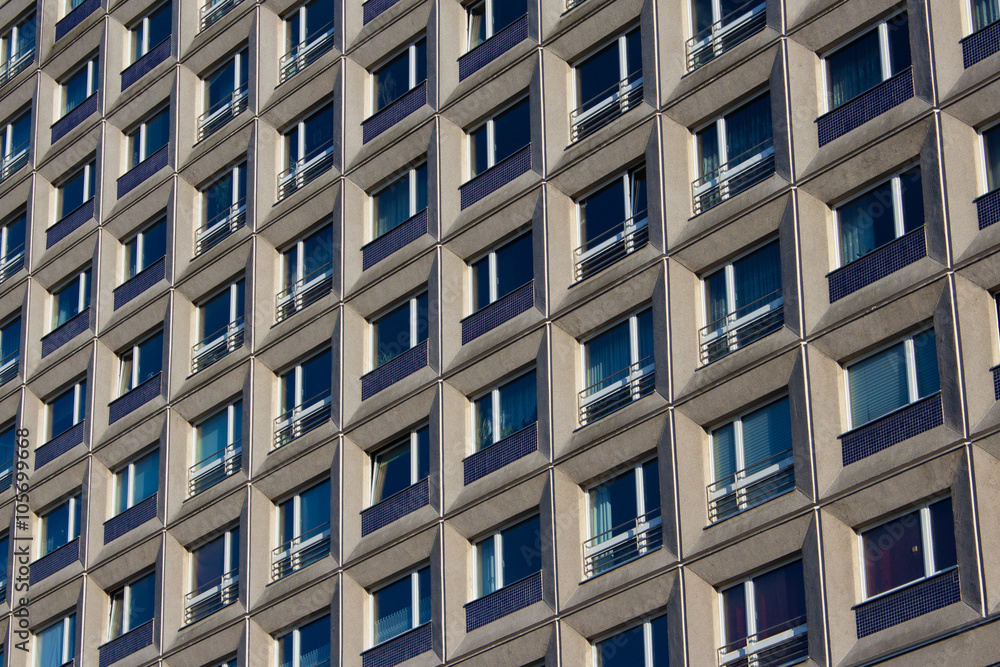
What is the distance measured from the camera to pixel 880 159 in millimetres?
34656

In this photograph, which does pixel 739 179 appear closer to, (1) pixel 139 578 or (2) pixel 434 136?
(2) pixel 434 136

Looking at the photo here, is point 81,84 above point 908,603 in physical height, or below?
above

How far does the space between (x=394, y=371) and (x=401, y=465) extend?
2.03m

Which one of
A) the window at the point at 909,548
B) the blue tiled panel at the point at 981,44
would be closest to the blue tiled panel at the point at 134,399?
the window at the point at 909,548

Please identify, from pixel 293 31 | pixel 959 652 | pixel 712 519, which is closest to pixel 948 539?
pixel 959 652

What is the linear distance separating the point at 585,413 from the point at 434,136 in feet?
27.1

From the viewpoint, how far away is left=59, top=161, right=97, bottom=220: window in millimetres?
52438

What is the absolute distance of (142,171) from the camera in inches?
1994

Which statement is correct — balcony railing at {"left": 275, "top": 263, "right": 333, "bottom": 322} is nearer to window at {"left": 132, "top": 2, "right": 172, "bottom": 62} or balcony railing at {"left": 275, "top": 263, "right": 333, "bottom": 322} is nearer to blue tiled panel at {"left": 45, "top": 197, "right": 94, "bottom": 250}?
blue tiled panel at {"left": 45, "top": 197, "right": 94, "bottom": 250}

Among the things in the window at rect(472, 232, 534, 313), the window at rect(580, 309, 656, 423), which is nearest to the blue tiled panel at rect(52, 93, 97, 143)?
the window at rect(472, 232, 534, 313)

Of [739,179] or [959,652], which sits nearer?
[959,652]

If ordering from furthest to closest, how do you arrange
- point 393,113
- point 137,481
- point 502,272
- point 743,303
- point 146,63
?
point 146,63, point 137,481, point 393,113, point 502,272, point 743,303

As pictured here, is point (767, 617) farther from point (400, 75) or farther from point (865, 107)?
point (400, 75)

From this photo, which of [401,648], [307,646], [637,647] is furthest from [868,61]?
[307,646]
